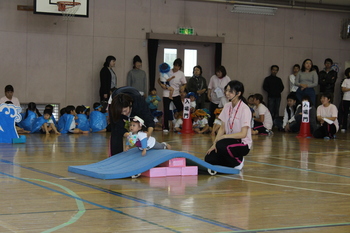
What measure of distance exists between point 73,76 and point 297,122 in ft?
19.1

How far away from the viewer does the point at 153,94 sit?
1395cm

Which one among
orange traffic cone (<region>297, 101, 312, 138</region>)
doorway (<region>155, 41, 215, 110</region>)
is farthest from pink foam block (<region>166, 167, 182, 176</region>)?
doorway (<region>155, 41, 215, 110</region>)

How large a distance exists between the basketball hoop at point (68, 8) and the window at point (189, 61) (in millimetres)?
3742

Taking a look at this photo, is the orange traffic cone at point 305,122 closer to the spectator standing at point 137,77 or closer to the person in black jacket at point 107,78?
the spectator standing at point 137,77

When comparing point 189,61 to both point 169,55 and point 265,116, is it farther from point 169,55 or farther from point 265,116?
point 265,116

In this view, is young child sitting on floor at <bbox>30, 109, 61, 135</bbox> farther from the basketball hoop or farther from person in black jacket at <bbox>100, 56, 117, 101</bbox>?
the basketball hoop

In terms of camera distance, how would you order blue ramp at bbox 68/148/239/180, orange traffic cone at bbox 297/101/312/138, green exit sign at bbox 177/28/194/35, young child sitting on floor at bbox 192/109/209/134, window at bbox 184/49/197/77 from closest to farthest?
1. blue ramp at bbox 68/148/239/180
2. orange traffic cone at bbox 297/101/312/138
3. young child sitting on floor at bbox 192/109/209/134
4. green exit sign at bbox 177/28/194/35
5. window at bbox 184/49/197/77

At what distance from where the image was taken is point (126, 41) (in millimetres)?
14305

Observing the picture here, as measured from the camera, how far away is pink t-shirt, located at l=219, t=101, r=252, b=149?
19.9 feet

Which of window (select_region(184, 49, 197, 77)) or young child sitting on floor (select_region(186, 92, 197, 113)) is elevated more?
window (select_region(184, 49, 197, 77))

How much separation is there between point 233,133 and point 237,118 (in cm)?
18


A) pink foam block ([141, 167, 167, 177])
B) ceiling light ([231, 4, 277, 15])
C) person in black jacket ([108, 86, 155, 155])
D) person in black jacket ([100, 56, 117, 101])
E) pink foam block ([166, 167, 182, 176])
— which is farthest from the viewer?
ceiling light ([231, 4, 277, 15])

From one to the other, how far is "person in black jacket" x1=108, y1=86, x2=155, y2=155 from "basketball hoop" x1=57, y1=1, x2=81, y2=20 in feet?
20.9

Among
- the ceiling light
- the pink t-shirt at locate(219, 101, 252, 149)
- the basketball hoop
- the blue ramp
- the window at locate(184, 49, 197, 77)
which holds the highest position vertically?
the ceiling light
